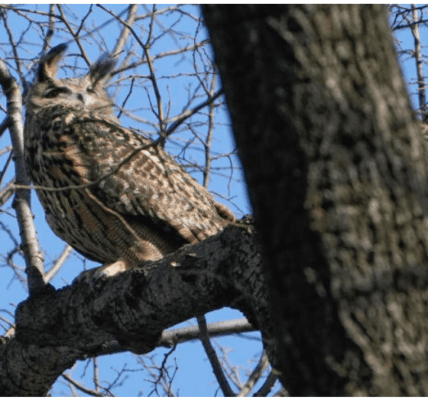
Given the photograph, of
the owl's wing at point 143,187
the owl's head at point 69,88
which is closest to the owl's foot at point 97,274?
the owl's wing at point 143,187

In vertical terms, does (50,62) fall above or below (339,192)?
above

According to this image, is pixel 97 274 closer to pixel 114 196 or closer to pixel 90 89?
pixel 114 196

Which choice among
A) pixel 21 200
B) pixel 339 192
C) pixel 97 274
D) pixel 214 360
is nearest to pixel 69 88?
pixel 21 200

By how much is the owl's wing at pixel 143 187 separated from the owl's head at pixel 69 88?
0.74 m

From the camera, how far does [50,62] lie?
5.47 m

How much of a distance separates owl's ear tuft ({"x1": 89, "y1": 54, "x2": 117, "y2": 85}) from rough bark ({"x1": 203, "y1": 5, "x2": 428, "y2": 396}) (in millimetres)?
3830

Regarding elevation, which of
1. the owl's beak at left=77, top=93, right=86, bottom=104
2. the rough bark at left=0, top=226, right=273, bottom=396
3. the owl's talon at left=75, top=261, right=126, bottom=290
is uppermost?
the owl's beak at left=77, top=93, right=86, bottom=104

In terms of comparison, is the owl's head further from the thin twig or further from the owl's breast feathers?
the thin twig

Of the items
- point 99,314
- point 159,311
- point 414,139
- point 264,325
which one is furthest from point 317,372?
point 99,314

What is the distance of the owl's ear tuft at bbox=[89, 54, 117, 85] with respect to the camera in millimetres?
5308

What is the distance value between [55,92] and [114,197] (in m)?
1.42

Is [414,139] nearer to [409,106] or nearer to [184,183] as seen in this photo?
[409,106]

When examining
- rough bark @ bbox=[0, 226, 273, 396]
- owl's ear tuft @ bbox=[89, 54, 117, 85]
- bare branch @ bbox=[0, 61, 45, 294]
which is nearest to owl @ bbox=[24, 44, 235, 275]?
bare branch @ bbox=[0, 61, 45, 294]

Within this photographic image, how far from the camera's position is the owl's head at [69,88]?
17.1ft
